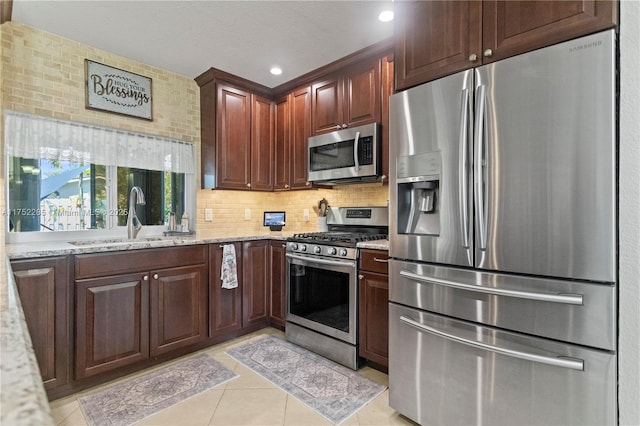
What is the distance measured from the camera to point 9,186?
2.41 m

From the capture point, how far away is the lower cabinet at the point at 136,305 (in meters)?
2.14

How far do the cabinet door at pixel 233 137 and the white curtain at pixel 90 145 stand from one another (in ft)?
1.20

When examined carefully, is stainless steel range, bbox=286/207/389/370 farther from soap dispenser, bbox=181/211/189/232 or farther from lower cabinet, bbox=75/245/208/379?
soap dispenser, bbox=181/211/189/232

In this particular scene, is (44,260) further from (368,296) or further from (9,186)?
(368,296)

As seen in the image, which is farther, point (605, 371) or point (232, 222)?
point (232, 222)

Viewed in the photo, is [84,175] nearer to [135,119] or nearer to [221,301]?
[135,119]

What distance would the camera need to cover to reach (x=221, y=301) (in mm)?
2838

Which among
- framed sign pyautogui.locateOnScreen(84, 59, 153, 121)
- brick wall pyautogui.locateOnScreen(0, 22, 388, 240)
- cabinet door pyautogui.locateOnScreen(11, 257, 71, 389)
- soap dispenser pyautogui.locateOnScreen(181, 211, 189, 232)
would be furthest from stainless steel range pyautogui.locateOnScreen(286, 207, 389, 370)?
framed sign pyautogui.locateOnScreen(84, 59, 153, 121)

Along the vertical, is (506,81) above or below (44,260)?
above

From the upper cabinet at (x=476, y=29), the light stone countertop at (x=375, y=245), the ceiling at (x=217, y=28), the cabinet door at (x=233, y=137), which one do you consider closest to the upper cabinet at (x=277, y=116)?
the cabinet door at (x=233, y=137)

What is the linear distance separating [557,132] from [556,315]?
0.73 meters

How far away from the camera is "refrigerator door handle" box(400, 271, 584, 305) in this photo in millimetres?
1284

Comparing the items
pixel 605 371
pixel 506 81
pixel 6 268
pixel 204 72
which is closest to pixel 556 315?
pixel 605 371

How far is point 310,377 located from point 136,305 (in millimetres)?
1317
